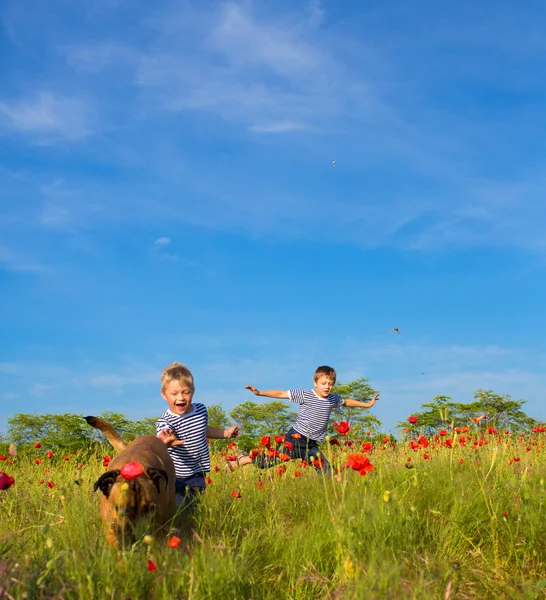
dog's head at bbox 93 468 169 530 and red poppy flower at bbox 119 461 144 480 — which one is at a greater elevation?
red poppy flower at bbox 119 461 144 480

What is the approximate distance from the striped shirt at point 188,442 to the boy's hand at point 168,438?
400 mm

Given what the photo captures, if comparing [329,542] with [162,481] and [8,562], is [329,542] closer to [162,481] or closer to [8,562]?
[162,481]

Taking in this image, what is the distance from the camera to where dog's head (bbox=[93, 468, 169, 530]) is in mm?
4306

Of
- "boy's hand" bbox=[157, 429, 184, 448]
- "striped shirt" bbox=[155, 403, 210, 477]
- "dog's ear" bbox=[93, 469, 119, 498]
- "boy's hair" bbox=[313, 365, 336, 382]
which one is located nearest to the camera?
"dog's ear" bbox=[93, 469, 119, 498]

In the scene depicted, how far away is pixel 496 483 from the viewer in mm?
6020

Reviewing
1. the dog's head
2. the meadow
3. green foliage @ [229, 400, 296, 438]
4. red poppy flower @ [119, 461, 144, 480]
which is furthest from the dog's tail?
green foliage @ [229, 400, 296, 438]

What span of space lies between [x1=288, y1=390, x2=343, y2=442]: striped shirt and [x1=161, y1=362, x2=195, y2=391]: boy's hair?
3.36 metres

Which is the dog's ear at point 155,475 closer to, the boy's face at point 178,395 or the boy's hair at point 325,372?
the boy's face at point 178,395

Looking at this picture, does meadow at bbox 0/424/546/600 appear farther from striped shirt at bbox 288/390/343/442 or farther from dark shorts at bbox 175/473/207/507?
striped shirt at bbox 288/390/343/442

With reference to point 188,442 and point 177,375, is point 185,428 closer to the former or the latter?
point 188,442

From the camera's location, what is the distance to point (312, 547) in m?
4.43

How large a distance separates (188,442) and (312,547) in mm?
2603

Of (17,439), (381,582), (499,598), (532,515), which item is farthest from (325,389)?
(17,439)

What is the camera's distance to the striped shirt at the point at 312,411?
948 centimetres
